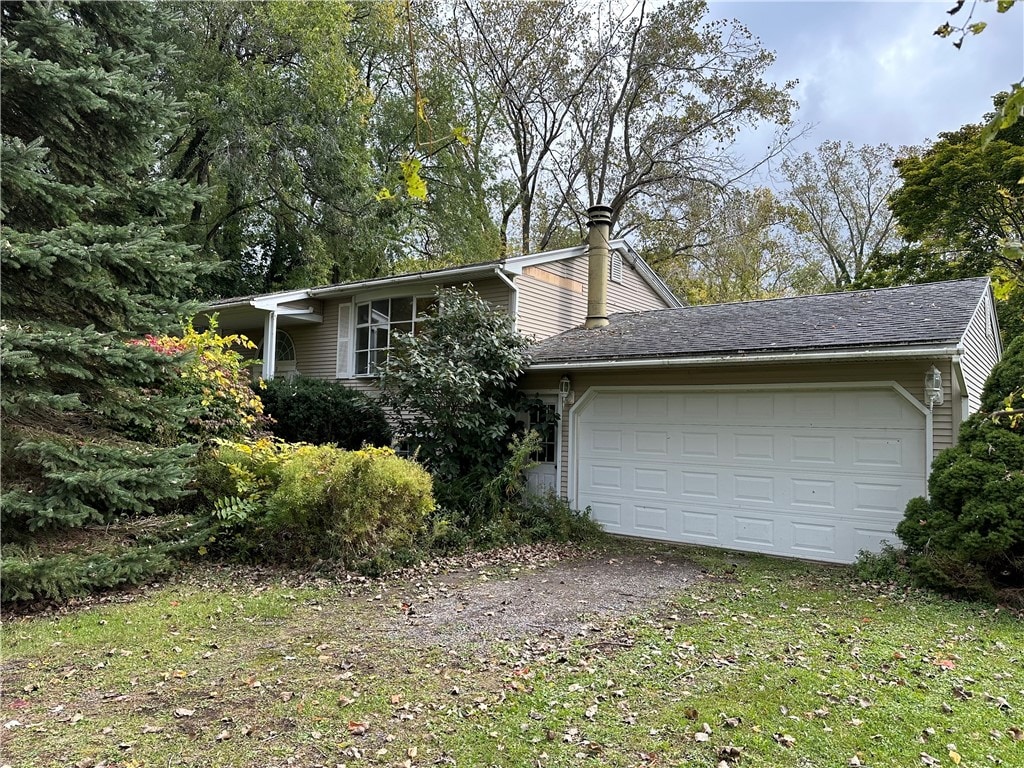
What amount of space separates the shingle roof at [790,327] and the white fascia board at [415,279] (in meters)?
1.76

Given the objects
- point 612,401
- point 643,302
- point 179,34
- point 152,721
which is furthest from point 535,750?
point 179,34

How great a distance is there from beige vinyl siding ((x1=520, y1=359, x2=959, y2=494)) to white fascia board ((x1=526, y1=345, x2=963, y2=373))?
0.27 meters

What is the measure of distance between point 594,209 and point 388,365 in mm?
5323

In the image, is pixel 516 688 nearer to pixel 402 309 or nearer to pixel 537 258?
pixel 537 258

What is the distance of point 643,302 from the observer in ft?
47.8

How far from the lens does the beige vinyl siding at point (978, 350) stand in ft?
25.0

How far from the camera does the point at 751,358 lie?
309 inches

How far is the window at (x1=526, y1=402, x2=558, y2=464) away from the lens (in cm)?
1014

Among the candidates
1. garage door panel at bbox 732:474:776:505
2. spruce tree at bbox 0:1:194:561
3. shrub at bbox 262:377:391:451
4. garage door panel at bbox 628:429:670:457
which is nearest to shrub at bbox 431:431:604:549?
garage door panel at bbox 628:429:670:457

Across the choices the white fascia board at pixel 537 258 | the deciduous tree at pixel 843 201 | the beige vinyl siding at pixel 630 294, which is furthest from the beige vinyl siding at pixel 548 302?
the deciduous tree at pixel 843 201

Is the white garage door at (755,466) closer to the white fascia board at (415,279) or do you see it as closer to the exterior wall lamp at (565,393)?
the exterior wall lamp at (565,393)

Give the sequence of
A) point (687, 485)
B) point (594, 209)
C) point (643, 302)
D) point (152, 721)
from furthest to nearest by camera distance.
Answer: point (643, 302), point (594, 209), point (687, 485), point (152, 721)

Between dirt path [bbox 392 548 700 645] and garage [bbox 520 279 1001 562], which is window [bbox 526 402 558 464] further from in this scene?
dirt path [bbox 392 548 700 645]

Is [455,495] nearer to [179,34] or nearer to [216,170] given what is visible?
[216,170]
